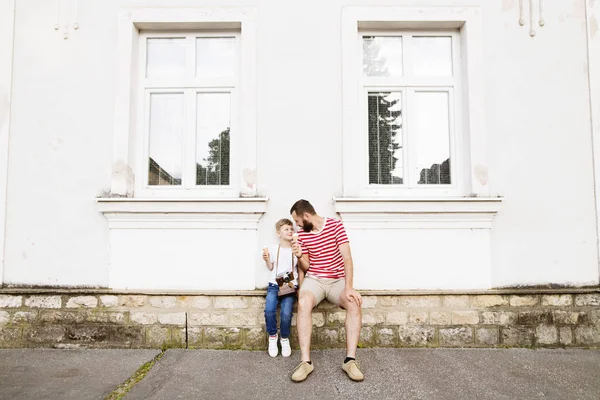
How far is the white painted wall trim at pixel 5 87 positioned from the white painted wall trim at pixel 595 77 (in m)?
6.07

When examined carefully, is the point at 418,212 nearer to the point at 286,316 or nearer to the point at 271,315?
the point at 286,316

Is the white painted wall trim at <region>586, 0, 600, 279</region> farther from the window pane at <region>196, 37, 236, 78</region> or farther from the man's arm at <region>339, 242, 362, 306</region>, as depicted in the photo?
the window pane at <region>196, 37, 236, 78</region>

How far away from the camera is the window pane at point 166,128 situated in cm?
456

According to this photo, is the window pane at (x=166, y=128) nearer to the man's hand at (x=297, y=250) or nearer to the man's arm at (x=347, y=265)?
the man's hand at (x=297, y=250)

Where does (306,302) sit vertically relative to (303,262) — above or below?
below

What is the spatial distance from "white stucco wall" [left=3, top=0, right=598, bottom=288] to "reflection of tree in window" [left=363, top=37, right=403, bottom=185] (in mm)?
415

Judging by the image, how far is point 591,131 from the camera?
4289 millimetres

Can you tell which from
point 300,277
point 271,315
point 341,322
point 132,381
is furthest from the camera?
point 341,322

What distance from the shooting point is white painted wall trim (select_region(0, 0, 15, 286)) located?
4301 millimetres

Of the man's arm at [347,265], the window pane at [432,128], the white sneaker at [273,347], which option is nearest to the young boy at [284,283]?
A: the white sneaker at [273,347]

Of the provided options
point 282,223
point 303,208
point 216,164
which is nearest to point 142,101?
point 216,164

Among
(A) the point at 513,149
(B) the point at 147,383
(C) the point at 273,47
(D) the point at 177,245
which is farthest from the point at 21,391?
(A) the point at 513,149

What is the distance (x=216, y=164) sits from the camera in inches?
177

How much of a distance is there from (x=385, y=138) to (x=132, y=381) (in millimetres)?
3329
